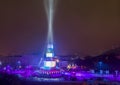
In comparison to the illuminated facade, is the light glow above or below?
below

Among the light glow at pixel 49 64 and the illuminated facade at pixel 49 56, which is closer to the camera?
the light glow at pixel 49 64

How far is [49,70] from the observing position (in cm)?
7769

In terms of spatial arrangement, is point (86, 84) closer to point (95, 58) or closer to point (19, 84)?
point (19, 84)

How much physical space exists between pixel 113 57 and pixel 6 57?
144ft

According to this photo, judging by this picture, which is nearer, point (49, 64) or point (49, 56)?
point (49, 64)

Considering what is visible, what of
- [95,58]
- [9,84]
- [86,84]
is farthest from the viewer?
[95,58]

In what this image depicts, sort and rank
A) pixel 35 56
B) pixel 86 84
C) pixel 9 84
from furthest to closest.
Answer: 1. pixel 35 56
2. pixel 86 84
3. pixel 9 84

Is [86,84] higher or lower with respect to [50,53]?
lower

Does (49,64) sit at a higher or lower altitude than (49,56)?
lower

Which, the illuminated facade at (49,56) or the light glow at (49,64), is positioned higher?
the illuminated facade at (49,56)

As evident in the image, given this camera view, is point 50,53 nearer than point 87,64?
Yes

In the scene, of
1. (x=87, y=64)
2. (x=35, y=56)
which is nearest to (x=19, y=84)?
(x=87, y=64)

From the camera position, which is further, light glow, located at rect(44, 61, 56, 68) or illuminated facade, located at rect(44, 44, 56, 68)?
illuminated facade, located at rect(44, 44, 56, 68)

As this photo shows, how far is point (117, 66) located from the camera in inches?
3659
